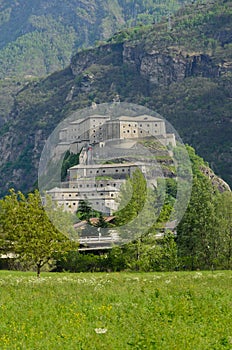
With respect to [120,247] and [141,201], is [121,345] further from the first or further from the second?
[120,247]

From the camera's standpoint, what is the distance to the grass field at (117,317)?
16016mm

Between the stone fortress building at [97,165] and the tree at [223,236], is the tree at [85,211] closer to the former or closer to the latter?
the stone fortress building at [97,165]

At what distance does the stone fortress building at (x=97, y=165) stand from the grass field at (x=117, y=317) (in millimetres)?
18657

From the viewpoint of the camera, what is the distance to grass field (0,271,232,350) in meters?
16.0

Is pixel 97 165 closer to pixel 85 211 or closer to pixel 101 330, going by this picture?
pixel 85 211

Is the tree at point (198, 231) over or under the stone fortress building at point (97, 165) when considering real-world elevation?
under

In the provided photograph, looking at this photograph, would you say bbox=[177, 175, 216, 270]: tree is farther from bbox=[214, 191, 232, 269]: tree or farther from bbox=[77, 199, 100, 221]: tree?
bbox=[77, 199, 100, 221]: tree

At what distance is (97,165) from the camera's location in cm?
9319

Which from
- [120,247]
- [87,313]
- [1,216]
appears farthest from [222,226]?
[87,313]

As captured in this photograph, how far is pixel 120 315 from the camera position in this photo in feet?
62.2

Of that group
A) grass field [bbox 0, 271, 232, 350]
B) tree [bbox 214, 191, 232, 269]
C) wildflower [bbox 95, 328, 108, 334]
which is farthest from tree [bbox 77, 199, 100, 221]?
wildflower [bbox 95, 328, 108, 334]

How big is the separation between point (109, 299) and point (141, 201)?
682 inches

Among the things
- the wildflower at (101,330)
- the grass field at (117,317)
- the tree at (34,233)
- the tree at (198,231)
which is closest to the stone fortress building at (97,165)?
the tree at (34,233)

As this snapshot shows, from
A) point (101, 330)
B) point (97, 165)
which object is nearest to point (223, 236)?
point (101, 330)
